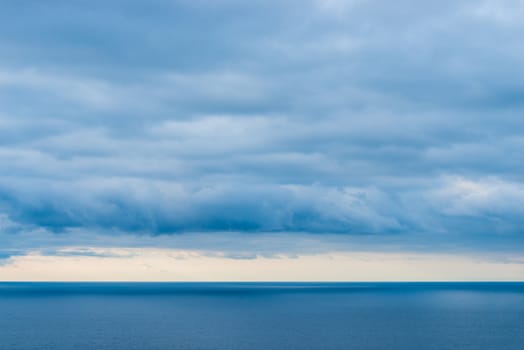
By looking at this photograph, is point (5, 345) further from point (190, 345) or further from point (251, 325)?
point (251, 325)

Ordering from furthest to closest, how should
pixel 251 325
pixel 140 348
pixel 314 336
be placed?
pixel 251 325 → pixel 314 336 → pixel 140 348

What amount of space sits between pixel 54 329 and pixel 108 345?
45.1m

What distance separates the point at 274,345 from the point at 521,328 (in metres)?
86.2

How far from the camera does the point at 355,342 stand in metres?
152

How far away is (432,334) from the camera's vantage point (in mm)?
169000

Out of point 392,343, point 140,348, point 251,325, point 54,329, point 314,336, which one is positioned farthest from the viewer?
point 251,325

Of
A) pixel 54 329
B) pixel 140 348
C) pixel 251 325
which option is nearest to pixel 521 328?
pixel 251 325

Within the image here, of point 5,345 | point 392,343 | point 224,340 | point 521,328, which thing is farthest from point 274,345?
point 521,328

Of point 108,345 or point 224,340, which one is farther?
point 224,340

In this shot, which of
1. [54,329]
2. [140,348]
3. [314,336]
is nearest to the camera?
[140,348]

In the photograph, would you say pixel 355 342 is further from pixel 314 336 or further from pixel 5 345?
pixel 5 345

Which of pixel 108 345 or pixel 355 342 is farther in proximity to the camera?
pixel 355 342

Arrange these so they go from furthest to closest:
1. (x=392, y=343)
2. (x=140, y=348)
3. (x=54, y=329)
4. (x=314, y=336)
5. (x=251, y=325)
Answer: (x=251, y=325)
(x=54, y=329)
(x=314, y=336)
(x=392, y=343)
(x=140, y=348)

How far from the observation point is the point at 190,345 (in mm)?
143875
